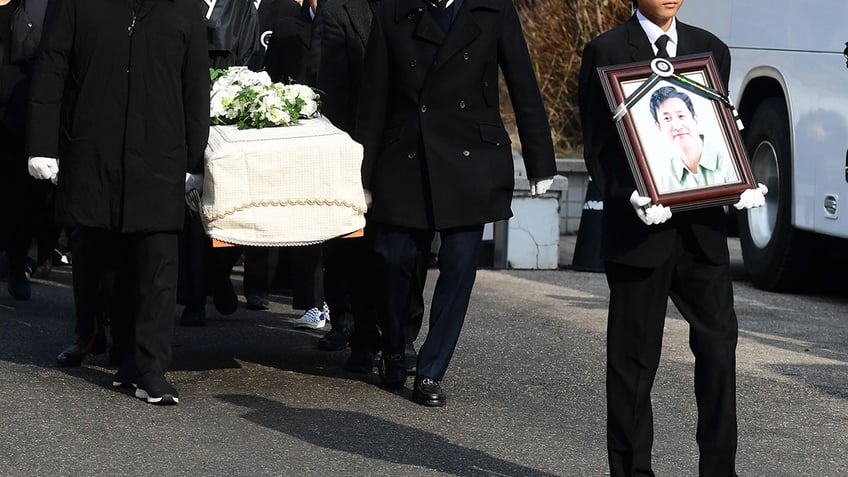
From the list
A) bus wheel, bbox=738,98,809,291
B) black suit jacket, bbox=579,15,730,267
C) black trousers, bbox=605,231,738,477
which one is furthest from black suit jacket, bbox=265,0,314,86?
black trousers, bbox=605,231,738,477

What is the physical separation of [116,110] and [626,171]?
244 centimetres

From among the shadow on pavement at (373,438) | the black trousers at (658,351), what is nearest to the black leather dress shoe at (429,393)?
the shadow on pavement at (373,438)

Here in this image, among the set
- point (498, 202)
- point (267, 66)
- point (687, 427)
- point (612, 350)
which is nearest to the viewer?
point (612, 350)

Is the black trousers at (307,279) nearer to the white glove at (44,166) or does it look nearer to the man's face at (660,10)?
the white glove at (44,166)

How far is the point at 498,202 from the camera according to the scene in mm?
6770

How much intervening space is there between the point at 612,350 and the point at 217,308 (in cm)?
413

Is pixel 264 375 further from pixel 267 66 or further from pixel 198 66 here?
pixel 267 66

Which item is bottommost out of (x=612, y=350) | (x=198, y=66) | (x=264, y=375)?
(x=264, y=375)

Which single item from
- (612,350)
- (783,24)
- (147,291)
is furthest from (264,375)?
(783,24)

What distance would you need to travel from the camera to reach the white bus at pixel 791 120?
32.6 ft

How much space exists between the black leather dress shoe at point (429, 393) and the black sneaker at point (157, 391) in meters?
0.98

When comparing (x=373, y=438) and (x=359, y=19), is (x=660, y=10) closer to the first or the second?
(x=373, y=438)

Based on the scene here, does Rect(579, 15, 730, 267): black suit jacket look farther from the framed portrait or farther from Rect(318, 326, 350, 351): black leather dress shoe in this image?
Rect(318, 326, 350, 351): black leather dress shoe

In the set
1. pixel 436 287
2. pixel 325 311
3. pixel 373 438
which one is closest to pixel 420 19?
pixel 436 287
